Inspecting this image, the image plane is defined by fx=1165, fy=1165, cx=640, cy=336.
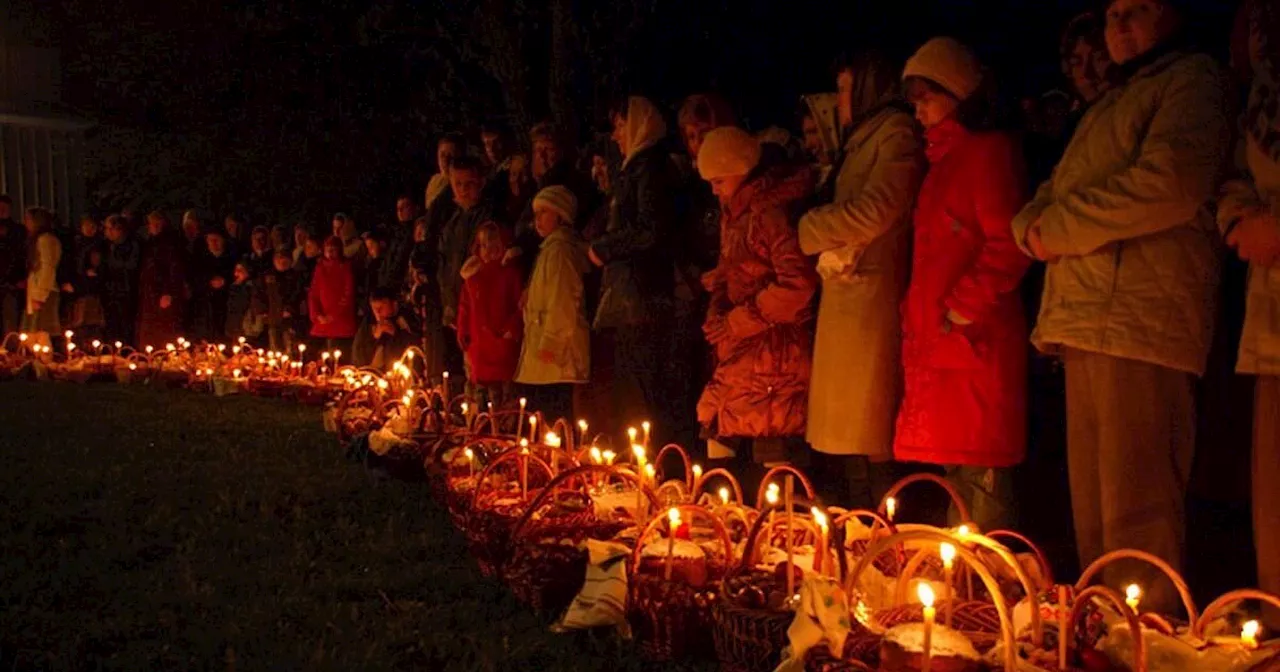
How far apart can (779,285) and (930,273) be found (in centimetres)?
79

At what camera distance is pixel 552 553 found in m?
3.73

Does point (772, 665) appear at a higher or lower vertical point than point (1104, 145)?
lower

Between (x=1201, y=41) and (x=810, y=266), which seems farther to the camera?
(x=810, y=266)

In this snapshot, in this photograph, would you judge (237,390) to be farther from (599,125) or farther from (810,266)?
(810,266)

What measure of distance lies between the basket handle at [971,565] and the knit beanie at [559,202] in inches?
166

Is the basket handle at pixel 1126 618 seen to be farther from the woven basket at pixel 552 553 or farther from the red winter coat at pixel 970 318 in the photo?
the woven basket at pixel 552 553

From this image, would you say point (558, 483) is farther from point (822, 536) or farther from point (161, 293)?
point (161, 293)

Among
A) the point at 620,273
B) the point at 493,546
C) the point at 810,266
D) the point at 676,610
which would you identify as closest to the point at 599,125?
the point at 620,273

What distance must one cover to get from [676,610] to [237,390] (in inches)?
317

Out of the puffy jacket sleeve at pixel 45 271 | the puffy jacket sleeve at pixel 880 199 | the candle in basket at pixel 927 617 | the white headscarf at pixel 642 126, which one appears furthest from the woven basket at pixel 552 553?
the puffy jacket sleeve at pixel 45 271

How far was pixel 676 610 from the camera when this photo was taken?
327 centimetres

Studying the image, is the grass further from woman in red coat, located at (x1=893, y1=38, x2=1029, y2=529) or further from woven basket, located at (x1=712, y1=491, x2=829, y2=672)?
woman in red coat, located at (x1=893, y1=38, x2=1029, y2=529)

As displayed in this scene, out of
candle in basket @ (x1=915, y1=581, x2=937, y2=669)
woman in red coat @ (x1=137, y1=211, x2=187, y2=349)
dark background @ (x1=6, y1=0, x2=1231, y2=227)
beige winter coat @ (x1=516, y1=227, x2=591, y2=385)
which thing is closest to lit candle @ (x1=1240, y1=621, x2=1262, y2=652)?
candle in basket @ (x1=915, y1=581, x2=937, y2=669)

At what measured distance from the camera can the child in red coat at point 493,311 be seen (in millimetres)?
7051
